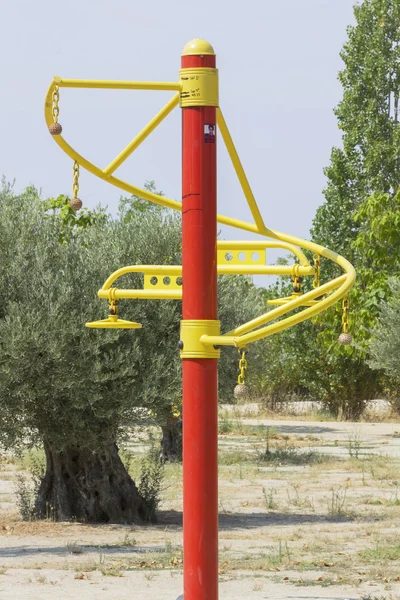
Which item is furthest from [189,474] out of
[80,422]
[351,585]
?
[80,422]

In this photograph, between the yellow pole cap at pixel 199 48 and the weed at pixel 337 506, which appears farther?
the weed at pixel 337 506

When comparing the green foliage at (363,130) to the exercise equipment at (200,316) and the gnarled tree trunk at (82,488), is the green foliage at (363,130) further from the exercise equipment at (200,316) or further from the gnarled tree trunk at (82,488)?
the exercise equipment at (200,316)

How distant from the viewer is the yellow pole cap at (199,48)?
6.04m

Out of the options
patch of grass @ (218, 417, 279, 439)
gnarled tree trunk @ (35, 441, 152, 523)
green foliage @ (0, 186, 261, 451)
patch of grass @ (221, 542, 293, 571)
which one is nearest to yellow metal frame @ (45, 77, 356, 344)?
patch of grass @ (221, 542, 293, 571)

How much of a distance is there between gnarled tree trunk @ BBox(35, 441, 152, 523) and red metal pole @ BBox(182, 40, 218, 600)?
31.4ft

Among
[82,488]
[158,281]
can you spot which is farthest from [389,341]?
[158,281]

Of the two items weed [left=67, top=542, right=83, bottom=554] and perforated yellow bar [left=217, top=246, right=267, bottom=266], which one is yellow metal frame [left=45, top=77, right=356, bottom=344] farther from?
weed [left=67, top=542, right=83, bottom=554]

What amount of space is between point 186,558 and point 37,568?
6216 millimetres

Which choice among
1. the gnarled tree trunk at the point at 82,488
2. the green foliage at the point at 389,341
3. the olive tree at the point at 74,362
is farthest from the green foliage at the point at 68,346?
the green foliage at the point at 389,341

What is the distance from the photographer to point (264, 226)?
6828 millimetres

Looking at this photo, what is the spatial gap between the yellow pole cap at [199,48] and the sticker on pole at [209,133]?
0.38 m

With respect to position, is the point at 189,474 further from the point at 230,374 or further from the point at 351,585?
the point at 230,374

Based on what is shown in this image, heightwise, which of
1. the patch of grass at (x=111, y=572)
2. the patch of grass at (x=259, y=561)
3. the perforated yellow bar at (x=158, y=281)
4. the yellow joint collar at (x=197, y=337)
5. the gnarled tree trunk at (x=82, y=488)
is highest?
the perforated yellow bar at (x=158, y=281)

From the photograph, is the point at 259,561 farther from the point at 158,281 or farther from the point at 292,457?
the point at 292,457
